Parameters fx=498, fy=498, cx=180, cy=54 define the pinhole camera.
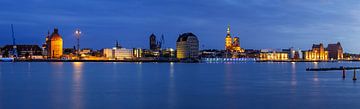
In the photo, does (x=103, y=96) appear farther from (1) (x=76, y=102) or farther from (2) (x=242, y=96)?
(2) (x=242, y=96)

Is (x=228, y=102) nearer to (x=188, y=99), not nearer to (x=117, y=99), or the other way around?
(x=188, y=99)

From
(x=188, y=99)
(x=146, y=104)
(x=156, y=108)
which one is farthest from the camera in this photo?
(x=188, y=99)

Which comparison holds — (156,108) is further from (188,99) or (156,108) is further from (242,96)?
(242,96)

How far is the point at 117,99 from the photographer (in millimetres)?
28688

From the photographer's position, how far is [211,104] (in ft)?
85.4

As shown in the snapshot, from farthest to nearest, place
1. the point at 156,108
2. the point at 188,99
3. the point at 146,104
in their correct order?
1. the point at 188,99
2. the point at 146,104
3. the point at 156,108

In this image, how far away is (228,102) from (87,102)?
25.2 feet

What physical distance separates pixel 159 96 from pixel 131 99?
8.00 feet

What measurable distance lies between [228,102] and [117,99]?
6.40 m

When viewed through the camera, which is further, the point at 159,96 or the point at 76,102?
the point at 159,96

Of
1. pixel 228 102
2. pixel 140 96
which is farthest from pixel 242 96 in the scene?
pixel 140 96

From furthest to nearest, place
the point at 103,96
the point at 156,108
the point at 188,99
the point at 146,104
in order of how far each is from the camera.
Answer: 1. the point at 103,96
2. the point at 188,99
3. the point at 146,104
4. the point at 156,108

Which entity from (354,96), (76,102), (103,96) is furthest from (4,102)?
(354,96)

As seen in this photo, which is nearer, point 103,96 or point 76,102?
point 76,102
